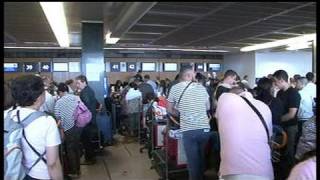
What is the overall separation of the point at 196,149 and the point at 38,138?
2.22 meters

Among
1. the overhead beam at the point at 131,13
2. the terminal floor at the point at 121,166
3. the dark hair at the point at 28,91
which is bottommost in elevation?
the terminal floor at the point at 121,166

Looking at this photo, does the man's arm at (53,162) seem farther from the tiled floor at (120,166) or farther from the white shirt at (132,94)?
the white shirt at (132,94)

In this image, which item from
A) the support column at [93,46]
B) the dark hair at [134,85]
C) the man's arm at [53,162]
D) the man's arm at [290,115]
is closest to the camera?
the support column at [93,46]

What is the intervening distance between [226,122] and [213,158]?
1.95 meters

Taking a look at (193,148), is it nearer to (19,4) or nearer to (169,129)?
(169,129)

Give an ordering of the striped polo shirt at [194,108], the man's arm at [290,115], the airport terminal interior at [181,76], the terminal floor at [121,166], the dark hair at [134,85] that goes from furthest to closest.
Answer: the dark hair at [134,85] → the terminal floor at [121,166] → the man's arm at [290,115] → the striped polo shirt at [194,108] → the airport terminal interior at [181,76]

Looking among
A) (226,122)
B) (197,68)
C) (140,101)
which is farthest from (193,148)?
(140,101)

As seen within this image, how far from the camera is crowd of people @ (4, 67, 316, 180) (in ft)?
7.12

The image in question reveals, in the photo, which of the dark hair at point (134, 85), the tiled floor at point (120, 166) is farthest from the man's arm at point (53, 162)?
the dark hair at point (134, 85)

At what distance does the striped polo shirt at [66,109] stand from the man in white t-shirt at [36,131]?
2.46m

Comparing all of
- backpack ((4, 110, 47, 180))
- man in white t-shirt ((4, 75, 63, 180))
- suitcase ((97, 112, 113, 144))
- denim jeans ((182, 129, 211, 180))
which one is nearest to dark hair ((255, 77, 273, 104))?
denim jeans ((182, 129, 211, 180))

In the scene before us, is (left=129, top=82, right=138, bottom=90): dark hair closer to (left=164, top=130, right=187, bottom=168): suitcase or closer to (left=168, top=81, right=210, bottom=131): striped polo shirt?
(left=164, top=130, right=187, bottom=168): suitcase

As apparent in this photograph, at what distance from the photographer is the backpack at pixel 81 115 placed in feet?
17.1

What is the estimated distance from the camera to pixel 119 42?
5.71ft
